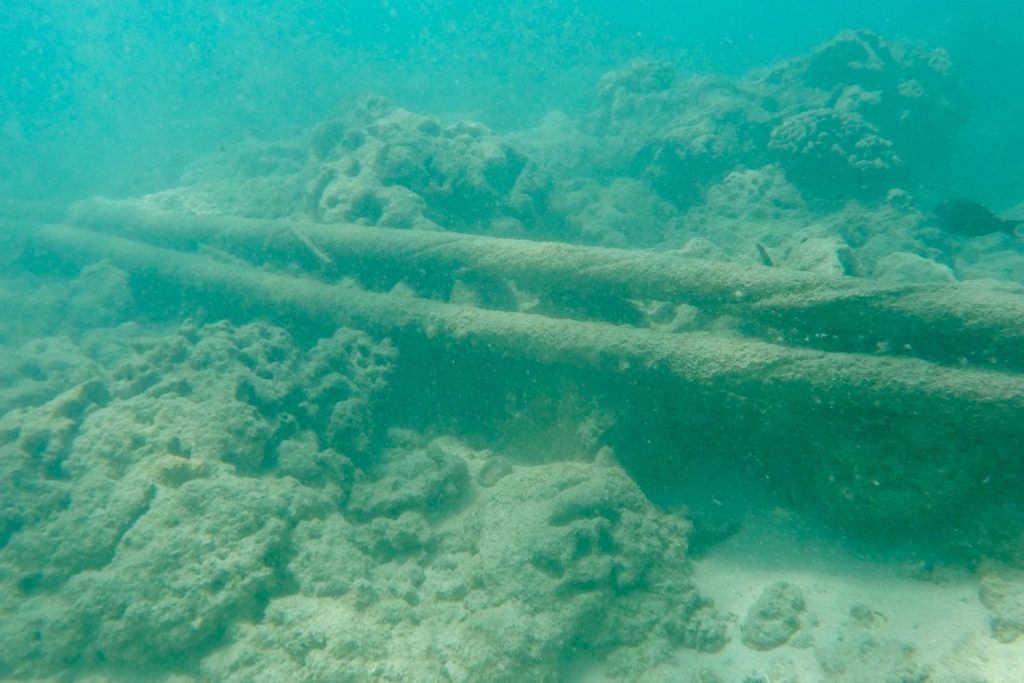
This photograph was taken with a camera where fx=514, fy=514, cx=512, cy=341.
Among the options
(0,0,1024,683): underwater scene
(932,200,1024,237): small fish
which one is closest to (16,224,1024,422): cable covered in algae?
(0,0,1024,683): underwater scene

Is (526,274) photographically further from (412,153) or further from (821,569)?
(412,153)

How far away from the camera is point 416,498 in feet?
14.7

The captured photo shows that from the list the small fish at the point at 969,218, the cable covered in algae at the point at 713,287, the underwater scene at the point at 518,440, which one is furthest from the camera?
the small fish at the point at 969,218

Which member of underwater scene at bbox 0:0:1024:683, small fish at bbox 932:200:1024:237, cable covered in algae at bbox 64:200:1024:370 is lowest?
underwater scene at bbox 0:0:1024:683

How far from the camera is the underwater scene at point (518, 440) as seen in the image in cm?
332

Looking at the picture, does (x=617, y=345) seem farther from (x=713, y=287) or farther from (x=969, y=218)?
(x=969, y=218)

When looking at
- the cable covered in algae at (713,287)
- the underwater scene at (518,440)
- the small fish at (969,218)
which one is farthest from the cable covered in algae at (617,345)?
the small fish at (969,218)

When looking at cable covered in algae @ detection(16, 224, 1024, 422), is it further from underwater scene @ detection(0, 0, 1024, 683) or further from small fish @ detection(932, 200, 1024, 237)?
small fish @ detection(932, 200, 1024, 237)

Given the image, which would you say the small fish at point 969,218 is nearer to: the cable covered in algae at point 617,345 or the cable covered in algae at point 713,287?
the cable covered in algae at point 713,287

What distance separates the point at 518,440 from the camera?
5098 mm

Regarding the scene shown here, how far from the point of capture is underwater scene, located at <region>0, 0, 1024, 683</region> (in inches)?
131

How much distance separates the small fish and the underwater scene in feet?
0.13

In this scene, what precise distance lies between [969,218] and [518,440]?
606cm

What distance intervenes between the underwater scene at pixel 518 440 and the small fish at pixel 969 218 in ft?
0.13
